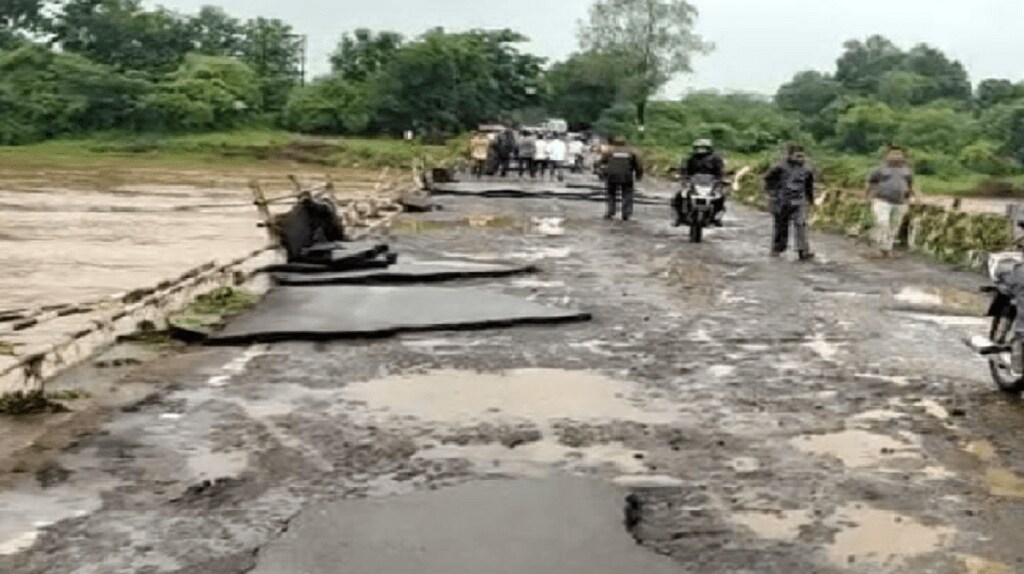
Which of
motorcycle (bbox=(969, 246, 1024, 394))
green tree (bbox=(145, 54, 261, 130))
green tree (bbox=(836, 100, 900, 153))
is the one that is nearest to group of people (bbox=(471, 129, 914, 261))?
motorcycle (bbox=(969, 246, 1024, 394))

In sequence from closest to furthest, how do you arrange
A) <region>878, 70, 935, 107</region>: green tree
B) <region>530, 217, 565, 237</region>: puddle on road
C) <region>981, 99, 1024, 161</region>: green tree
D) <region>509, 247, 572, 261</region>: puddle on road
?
<region>509, 247, 572, 261</region>: puddle on road
<region>530, 217, 565, 237</region>: puddle on road
<region>981, 99, 1024, 161</region>: green tree
<region>878, 70, 935, 107</region>: green tree

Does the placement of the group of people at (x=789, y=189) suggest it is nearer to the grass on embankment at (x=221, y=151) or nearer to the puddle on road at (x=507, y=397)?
the puddle on road at (x=507, y=397)

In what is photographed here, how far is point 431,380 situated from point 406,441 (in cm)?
189

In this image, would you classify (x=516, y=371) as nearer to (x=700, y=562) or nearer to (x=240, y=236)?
(x=700, y=562)

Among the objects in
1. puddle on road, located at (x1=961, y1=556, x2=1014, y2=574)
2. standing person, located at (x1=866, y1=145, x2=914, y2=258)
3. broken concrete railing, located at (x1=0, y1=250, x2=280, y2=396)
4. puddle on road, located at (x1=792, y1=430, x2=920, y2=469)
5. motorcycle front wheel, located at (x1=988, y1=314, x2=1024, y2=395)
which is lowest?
broken concrete railing, located at (x1=0, y1=250, x2=280, y2=396)

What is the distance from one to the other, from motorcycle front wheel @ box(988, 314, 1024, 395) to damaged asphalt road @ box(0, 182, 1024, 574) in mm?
127

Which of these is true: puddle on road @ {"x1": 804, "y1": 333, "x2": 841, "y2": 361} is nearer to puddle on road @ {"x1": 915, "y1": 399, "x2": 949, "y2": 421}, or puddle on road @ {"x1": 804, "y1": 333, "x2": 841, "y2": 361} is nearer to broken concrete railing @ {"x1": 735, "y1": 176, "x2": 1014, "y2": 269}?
puddle on road @ {"x1": 915, "y1": 399, "x2": 949, "y2": 421}

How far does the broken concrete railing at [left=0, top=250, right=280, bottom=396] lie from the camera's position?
9000mm

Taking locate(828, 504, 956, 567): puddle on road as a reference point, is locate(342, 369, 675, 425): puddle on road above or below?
below

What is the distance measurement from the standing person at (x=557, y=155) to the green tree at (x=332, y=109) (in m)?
23.4

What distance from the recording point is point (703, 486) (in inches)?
266

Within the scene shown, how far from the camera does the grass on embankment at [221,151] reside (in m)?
57.3

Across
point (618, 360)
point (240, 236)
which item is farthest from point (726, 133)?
point (618, 360)

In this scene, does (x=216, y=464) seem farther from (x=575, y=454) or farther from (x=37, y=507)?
(x=575, y=454)
